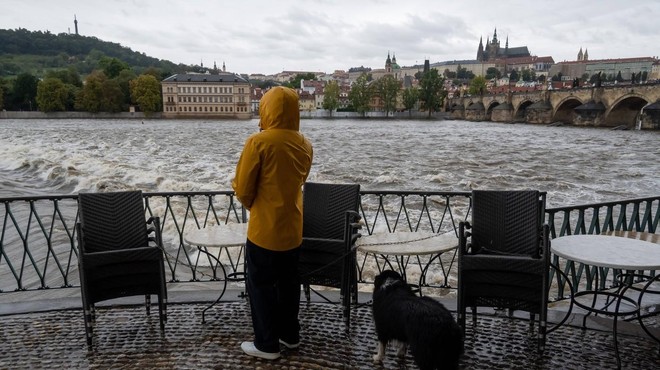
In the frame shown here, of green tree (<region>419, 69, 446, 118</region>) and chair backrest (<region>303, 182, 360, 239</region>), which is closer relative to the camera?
chair backrest (<region>303, 182, 360, 239</region>)

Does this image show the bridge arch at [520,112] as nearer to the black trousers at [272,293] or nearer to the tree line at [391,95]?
the tree line at [391,95]

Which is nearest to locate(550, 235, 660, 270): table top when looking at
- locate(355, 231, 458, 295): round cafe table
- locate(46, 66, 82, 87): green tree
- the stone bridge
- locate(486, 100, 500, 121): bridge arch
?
locate(355, 231, 458, 295): round cafe table

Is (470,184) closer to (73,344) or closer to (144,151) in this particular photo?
(73,344)

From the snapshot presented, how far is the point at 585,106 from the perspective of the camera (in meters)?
Answer: 65.6

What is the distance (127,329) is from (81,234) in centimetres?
98

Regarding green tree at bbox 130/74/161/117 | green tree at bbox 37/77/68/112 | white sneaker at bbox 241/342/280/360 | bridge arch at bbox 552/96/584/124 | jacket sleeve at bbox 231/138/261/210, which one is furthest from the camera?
green tree at bbox 130/74/161/117

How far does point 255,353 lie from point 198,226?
2.27 meters

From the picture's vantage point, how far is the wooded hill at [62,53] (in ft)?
520

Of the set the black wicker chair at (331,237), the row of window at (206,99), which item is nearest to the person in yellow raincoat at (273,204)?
the black wicker chair at (331,237)

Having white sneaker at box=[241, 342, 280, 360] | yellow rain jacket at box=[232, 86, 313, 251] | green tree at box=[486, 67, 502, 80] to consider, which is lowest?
white sneaker at box=[241, 342, 280, 360]

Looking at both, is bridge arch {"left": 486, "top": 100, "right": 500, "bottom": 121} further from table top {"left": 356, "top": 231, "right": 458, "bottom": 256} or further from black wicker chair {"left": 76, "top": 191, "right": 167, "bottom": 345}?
black wicker chair {"left": 76, "top": 191, "right": 167, "bottom": 345}

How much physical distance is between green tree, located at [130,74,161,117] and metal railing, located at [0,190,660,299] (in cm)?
8687

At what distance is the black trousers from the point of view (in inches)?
128

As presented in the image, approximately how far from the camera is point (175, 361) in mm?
3537
